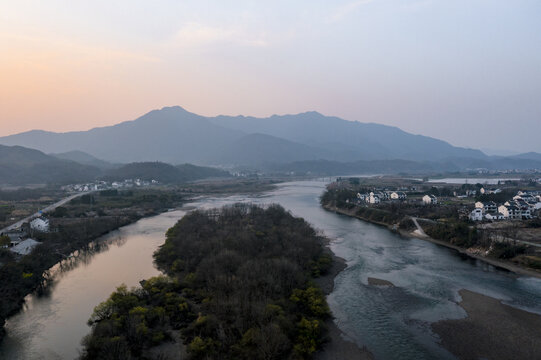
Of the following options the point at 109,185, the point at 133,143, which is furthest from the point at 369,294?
the point at 133,143

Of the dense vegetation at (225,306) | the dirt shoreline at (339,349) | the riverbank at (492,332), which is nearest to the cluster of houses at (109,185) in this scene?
the dense vegetation at (225,306)

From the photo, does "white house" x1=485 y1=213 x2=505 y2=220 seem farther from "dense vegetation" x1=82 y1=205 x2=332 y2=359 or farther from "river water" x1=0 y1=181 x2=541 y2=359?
"dense vegetation" x1=82 y1=205 x2=332 y2=359

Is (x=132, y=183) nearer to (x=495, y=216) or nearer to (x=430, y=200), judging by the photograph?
(x=430, y=200)

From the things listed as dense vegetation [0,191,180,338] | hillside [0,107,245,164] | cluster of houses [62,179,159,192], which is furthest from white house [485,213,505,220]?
hillside [0,107,245,164]

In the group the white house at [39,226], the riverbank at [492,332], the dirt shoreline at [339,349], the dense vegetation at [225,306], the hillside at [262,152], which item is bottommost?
the riverbank at [492,332]

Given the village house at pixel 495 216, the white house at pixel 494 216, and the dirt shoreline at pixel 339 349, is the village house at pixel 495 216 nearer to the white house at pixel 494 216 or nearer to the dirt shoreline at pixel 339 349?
the white house at pixel 494 216
